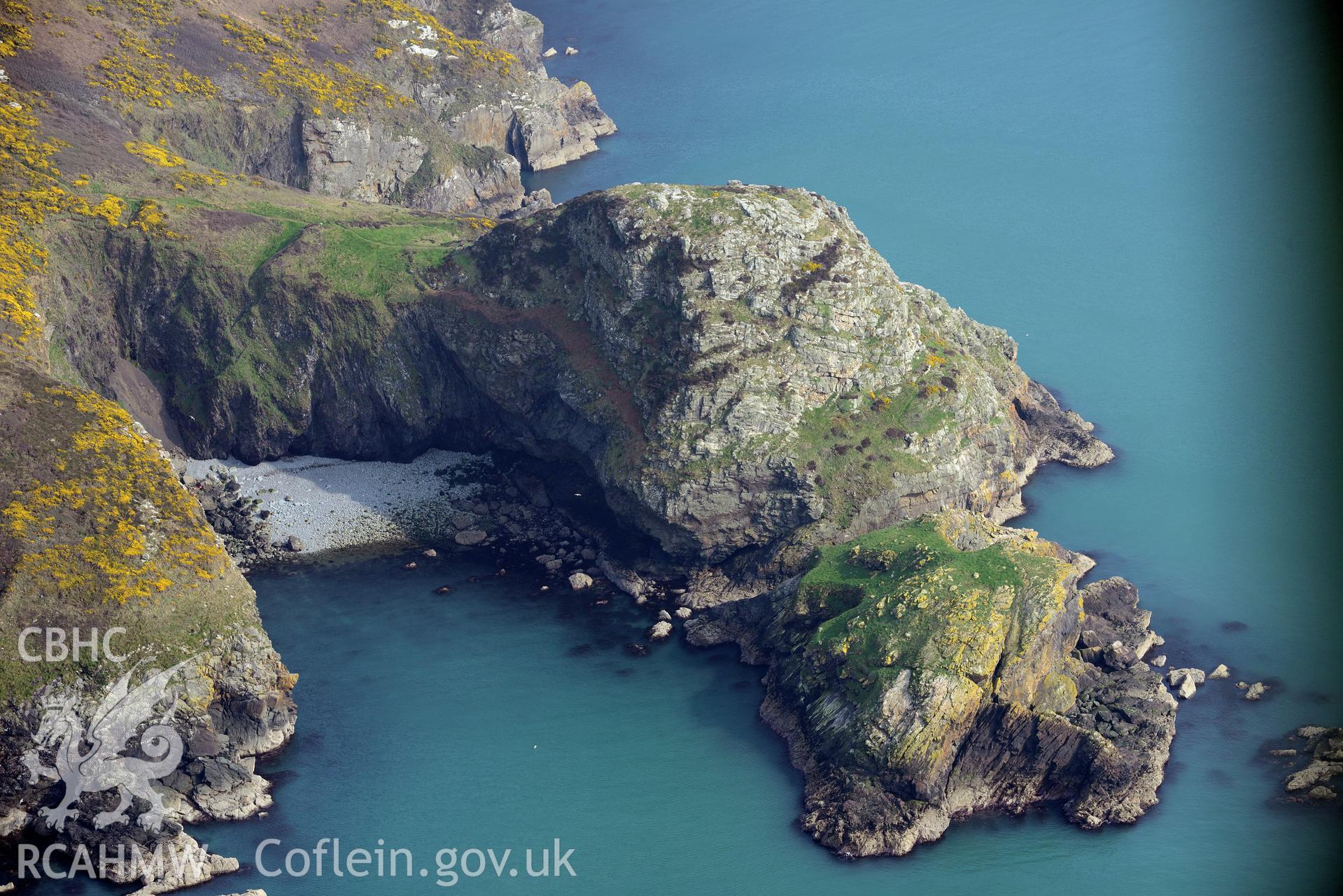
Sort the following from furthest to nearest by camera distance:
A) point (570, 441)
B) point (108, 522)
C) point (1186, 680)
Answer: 1. point (570, 441)
2. point (1186, 680)
3. point (108, 522)

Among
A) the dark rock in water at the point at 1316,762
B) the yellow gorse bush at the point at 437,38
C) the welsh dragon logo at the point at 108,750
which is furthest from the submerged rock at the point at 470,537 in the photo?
the yellow gorse bush at the point at 437,38

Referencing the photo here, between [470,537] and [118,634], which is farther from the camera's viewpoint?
[470,537]

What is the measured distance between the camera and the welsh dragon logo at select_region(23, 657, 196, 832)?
73.6 metres

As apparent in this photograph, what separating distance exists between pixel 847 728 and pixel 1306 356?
63516 mm

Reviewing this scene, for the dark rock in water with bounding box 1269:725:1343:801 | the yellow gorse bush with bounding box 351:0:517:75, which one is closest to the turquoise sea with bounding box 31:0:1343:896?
the dark rock in water with bounding box 1269:725:1343:801

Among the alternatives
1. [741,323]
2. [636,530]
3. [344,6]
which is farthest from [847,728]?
[344,6]

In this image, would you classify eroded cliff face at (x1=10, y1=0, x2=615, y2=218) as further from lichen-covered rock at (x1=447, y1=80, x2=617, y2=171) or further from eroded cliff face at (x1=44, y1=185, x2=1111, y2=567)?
eroded cliff face at (x1=44, y1=185, x2=1111, y2=567)

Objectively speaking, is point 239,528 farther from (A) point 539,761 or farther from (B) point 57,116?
(B) point 57,116

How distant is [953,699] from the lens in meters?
76.3

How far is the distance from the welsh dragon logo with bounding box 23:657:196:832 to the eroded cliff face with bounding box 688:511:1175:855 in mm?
35282

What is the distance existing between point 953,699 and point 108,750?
4651cm

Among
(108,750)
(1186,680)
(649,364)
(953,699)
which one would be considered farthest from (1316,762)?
(108,750)

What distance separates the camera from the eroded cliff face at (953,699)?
75.2 m

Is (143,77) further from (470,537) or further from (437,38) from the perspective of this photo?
(470,537)
